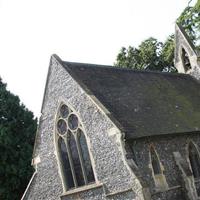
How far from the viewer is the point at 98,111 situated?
20000mm

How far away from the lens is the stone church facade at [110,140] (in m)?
19.1

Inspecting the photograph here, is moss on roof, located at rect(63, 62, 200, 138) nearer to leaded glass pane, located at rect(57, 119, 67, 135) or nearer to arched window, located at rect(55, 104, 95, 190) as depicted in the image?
arched window, located at rect(55, 104, 95, 190)

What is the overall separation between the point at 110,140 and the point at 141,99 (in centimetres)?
487

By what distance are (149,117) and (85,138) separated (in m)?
3.42

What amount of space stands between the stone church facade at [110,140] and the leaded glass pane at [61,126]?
5 cm

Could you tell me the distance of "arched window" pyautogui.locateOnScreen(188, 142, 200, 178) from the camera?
71.5 feet

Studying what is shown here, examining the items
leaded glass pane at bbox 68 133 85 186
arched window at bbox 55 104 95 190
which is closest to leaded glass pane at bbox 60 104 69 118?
arched window at bbox 55 104 95 190

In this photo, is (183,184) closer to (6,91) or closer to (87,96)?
(87,96)

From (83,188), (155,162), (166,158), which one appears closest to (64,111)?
(83,188)

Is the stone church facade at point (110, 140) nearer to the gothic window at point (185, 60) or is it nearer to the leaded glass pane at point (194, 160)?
the leaded glass pane at point (194, 160)

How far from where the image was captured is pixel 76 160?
2130cm

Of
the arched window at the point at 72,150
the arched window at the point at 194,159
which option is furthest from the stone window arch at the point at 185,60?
the arched window at the point at 72,150

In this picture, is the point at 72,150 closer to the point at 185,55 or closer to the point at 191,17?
the point at 191,17

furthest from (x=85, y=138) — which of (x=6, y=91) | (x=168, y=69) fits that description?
(x=168, y=69)
